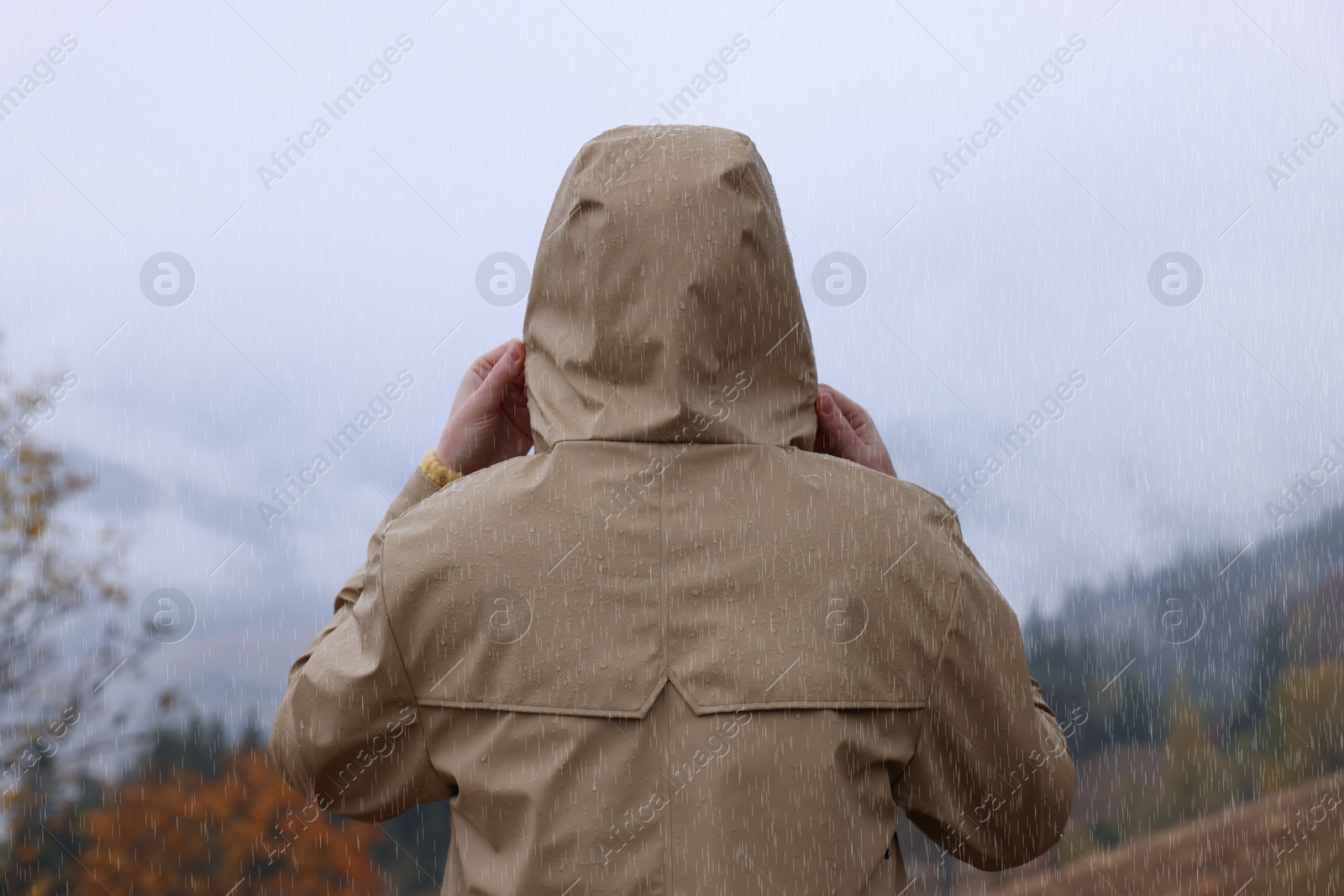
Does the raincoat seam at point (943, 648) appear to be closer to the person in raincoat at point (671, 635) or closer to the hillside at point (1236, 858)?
the person in raincoat at point (671, 635)

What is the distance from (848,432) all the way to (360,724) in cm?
86

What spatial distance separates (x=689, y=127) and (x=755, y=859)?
102 centimetres

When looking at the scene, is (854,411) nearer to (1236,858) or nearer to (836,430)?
(836,430)

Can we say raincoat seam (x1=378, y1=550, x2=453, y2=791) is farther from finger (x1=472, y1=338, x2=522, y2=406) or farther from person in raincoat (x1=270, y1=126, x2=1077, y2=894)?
finger (x1=472, y1=338, x2=522, y2=406)

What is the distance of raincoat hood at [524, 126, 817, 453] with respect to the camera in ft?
4.59

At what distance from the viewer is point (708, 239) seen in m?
1.43

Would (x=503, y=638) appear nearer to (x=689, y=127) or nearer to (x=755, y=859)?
(x=755, y=859)

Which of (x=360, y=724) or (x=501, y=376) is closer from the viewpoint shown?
(x=360, y=724)

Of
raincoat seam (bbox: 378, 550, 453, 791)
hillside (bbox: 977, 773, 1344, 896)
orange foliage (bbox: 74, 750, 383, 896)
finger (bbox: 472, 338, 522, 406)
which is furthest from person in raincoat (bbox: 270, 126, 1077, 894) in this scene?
hillside (bbox: 977, 773, 1344, 896)

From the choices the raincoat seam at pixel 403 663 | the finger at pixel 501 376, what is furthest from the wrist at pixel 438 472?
the raincoat seam at pixel 403 663

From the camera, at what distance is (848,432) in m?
1.71

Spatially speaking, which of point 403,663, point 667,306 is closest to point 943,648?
point 667,306

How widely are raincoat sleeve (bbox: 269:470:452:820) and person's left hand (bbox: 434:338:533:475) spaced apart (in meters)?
0.26

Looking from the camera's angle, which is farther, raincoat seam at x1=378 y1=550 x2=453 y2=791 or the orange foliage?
the orange foliage
